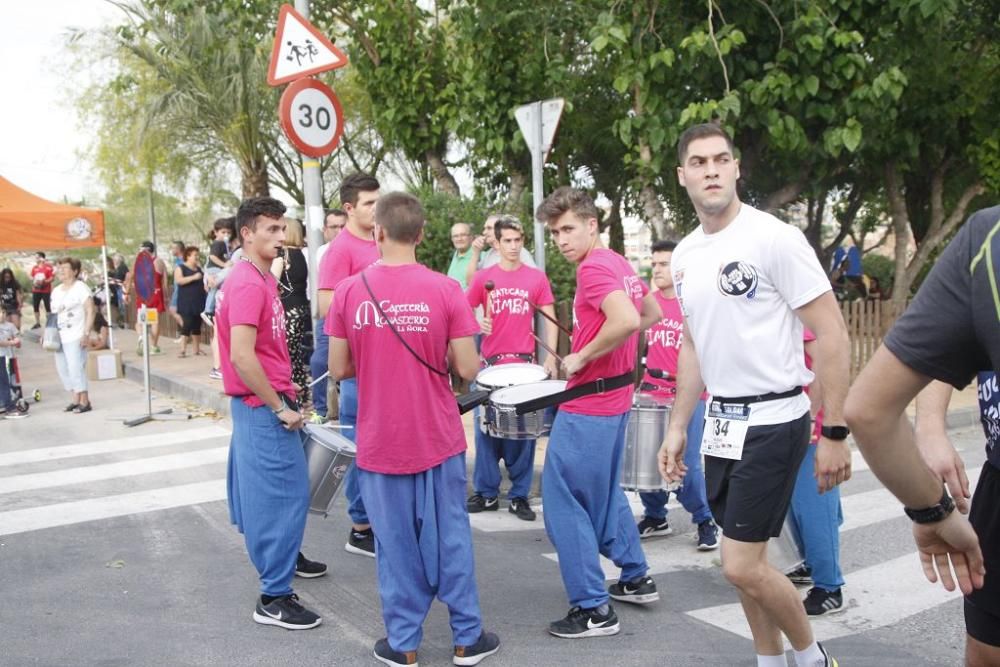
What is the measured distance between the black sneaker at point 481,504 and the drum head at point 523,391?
6.07ft

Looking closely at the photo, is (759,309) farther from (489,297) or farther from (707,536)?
(489,297)

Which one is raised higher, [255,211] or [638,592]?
[255,211]

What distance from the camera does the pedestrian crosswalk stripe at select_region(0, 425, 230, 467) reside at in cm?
873

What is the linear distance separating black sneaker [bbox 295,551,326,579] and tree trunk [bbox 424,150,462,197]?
33.6 feet

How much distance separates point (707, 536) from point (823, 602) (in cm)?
115

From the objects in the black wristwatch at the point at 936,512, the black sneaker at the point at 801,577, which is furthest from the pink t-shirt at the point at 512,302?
the black wristwatch at the point at 936,512

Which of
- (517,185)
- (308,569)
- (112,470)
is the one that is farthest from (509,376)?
(517,185)

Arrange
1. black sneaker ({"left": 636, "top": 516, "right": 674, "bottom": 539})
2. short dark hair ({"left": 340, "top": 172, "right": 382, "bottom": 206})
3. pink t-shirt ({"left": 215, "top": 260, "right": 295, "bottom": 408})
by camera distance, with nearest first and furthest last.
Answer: pink t-shirt ({"left": 215, "top": 260, "right": 295, "bottom": 408}) < short dark hair ({"left": 340, "top": 172, "right": 382, "bottom": 206}) < black sneaker ({"left": 636, "top": 516, "right": 674, "bottom": 539})

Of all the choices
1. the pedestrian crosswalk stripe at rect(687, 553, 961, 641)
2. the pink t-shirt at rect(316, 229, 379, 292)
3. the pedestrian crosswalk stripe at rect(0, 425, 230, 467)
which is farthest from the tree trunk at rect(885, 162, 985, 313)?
the pink t-shirt at rect(316, 229, 379, 292)

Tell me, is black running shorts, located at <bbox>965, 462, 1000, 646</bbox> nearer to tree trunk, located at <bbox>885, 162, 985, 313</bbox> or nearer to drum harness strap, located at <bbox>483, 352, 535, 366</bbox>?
drum harness strap, located at <bbox>483, 352, 535, 366</bbox>

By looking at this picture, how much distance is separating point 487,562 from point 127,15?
20074 millimetres

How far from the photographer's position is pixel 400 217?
3.97 meters

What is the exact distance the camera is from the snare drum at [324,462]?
4691 millimetres

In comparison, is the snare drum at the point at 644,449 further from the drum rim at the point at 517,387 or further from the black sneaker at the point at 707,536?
the black sneaker at the point at 707,536
